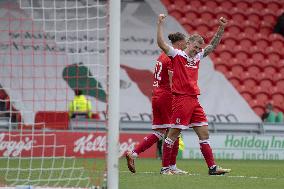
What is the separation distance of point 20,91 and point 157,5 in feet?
18.5

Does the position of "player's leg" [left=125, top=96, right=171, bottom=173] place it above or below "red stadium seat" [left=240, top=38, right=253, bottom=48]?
below

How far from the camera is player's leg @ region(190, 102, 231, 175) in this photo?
11140mm

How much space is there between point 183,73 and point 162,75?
2.66 ft

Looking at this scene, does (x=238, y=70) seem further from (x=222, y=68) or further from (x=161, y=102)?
(x=161, y=102)

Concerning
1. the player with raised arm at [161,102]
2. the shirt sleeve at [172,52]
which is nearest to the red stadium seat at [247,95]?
the player with raised arm at [161,102]

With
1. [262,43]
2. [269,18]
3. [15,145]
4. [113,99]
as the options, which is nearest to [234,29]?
[262,43]

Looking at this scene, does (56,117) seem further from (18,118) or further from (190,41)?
(190,41)

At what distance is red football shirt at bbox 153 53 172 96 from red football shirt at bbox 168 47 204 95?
591 mm

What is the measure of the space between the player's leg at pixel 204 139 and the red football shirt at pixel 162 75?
851 mm

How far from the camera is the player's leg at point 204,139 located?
1114 centimetres

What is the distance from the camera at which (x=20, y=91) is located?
21188 mm

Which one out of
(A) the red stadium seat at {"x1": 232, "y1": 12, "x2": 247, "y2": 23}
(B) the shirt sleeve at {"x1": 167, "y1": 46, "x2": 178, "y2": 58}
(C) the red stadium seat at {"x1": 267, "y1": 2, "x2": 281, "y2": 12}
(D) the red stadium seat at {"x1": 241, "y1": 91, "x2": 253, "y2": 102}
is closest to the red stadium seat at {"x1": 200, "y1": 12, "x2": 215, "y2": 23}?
(A) the red stadium seat at {"x1": 232, "y1": 12, "x2": 247, "y2": 23}

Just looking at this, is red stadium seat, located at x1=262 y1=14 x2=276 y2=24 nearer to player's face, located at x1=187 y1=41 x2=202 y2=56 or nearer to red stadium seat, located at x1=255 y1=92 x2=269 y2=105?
red stadium seat, located at x1=255 y1=92 x2=269 y2=105

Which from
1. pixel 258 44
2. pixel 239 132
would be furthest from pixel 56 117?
pixel 258 44
